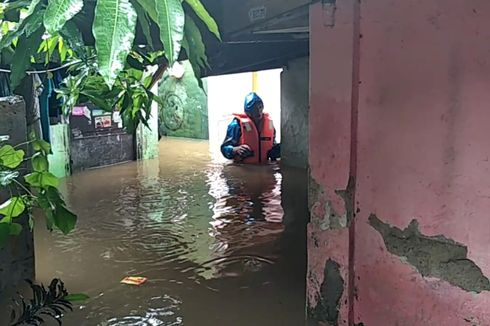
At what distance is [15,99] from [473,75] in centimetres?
234

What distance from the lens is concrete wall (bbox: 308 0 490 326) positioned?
64.6 inches

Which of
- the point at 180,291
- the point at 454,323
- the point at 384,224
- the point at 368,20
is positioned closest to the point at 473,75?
the point at 368,20

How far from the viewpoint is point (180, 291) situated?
2889 mm

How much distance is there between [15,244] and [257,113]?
174 inches

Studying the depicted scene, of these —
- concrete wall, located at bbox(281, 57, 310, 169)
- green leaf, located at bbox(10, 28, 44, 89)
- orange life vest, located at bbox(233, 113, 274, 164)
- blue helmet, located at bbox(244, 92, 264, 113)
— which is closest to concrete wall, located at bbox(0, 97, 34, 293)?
green leaf, located at bbox(10, 28, 44, 89)

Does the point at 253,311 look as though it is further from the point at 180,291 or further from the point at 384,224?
the point at 384,224

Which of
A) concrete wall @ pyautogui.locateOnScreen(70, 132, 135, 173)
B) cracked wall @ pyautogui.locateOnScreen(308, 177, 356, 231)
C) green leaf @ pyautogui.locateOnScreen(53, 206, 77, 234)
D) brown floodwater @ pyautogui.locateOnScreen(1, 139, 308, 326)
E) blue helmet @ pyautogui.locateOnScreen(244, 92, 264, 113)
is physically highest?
blue helmet @ pyautogui.locateOnScreen(244, 92, 264, 113)

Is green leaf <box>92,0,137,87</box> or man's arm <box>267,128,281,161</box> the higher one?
green leaf <box>92,0,137,87</box>

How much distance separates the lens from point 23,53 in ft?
3.02

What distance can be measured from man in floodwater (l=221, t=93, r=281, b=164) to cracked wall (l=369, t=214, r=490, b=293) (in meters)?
4.91

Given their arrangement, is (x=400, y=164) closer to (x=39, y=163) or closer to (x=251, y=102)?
(x=39, y=163)

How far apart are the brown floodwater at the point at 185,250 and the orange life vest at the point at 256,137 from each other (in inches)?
37.0

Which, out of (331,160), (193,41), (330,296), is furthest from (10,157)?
(330,296)

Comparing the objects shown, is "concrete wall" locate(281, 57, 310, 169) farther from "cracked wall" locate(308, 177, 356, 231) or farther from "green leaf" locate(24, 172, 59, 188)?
"green leaf" locate(24, 172, 59, 188)
